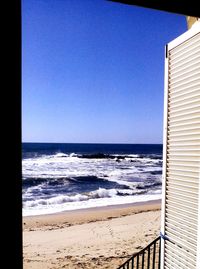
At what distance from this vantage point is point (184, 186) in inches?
92.0

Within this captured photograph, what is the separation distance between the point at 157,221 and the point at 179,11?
12.5m

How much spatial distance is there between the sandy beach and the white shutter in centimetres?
541

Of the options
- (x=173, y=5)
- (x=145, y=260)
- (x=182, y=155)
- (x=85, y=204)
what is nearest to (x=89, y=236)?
(x=145, y=260)

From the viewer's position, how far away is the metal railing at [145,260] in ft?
13.0

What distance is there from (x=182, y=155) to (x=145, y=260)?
18.4ft

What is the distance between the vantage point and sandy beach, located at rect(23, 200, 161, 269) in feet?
27.1

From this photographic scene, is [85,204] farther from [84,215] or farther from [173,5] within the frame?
[173,5]

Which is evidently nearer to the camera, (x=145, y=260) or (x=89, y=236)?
(x=145, y=260)

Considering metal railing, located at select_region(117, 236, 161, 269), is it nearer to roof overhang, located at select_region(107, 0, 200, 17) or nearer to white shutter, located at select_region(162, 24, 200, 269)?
white shutter, located at select_region(162, 24, 200, 269)

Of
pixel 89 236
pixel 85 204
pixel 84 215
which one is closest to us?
pixel 89 236

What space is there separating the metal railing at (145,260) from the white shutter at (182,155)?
0.93 metres

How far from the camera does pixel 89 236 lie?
35.9 ft

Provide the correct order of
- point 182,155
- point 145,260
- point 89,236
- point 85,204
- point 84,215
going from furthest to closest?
point 85,204
point 84,215
point 89,236
point 145,260
point 182,155
